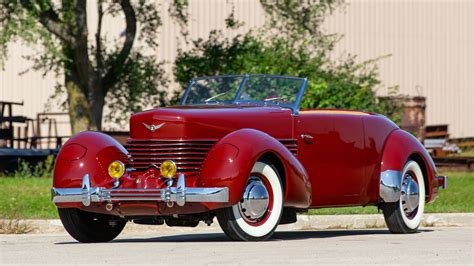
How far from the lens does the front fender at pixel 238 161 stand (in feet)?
34.1

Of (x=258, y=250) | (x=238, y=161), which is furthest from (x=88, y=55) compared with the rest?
(x=258, y=250)

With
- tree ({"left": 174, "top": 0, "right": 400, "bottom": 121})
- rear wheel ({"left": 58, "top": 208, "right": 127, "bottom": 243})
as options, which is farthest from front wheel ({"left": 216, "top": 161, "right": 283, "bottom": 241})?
tree ({"left": 174, "top": 0, "right": 400, "bottom": 121})

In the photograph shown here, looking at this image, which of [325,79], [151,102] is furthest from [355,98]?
[151,102]

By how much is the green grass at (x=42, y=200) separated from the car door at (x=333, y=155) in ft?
10.8

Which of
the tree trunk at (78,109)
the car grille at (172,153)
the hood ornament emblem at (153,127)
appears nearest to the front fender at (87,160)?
the car grille at (172,153)

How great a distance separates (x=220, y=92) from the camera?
12.4 meters

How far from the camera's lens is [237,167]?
34.2ft

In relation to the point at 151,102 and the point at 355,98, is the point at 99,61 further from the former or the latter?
the point at 355,98

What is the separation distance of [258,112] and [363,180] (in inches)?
57.1

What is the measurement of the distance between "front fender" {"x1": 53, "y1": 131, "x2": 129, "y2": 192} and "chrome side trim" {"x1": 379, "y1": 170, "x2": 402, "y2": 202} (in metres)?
2.62

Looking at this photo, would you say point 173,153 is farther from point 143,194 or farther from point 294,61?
point 294,61

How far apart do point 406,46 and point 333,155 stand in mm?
31738

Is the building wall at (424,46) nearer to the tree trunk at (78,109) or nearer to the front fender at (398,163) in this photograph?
the tree trunk at (78,109)

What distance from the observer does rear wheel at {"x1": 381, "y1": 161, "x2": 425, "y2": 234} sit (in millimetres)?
12406
